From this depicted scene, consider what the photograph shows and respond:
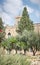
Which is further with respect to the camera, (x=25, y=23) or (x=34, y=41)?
(x=25, y=23)

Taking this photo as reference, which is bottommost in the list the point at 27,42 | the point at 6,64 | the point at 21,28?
the point at 6,64

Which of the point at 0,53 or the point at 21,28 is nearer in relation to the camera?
the point at 0,53

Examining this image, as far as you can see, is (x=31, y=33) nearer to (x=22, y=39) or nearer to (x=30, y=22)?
(x=22, y=39)

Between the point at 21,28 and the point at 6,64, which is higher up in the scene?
the point at 21,28

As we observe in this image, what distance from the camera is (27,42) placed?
37.5 m

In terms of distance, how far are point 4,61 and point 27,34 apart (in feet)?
91.3

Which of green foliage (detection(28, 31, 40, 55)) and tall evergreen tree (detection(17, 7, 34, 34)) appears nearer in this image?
green foliage (detection(28, 31, 40, 55))

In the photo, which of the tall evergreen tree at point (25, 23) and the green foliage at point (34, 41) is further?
the tall evergreen tree at point (25, 23)

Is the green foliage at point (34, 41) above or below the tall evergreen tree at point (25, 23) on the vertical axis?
below

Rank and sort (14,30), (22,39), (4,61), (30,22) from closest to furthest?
1. (4,61)
2. (22,39)
3. (30,22)
4. (14,30)

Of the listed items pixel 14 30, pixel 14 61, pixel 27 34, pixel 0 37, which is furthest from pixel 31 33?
pixel 14 61

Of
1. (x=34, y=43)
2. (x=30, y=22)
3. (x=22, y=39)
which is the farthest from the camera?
(x=30, y=22)

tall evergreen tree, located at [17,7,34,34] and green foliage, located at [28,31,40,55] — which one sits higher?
tall evergreen tree, located at [17,7,34,34]

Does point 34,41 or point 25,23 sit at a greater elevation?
point 25,23
